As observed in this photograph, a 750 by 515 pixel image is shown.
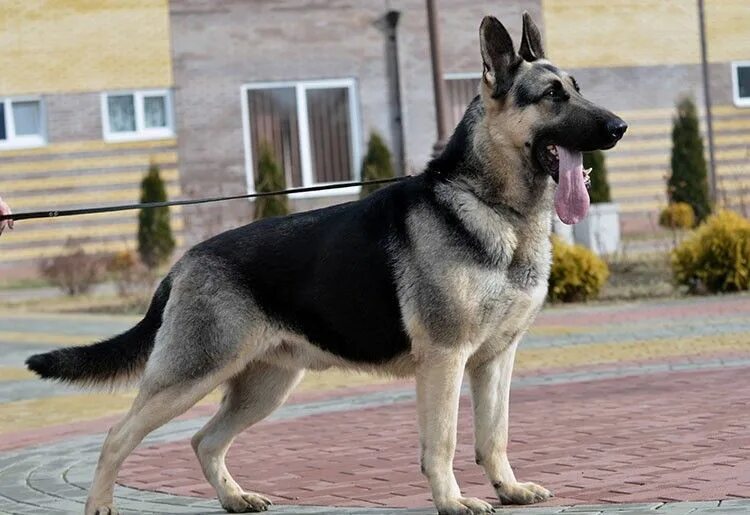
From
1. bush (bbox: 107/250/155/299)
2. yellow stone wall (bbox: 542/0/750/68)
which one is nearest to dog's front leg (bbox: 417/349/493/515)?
bush (bbox: 107/250/155/299)

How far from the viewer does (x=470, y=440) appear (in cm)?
853

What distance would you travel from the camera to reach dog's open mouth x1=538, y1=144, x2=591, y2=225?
6.19 metres

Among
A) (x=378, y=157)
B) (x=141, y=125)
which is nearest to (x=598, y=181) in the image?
(x=378, y=157)

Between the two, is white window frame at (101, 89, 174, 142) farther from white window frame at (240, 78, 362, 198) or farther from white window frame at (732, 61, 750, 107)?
white window frame at (732, 61, 750, 107)

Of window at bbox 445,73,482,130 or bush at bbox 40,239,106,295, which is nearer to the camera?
bush at bbox 40,239,106,295

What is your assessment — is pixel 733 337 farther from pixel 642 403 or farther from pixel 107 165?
pixel 107 165

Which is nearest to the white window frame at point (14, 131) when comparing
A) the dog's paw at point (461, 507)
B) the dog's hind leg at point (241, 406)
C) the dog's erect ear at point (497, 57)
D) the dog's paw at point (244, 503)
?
the dog's hind leg at point (241, 406)

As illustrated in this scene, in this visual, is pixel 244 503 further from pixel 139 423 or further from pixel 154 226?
pixel 154 226

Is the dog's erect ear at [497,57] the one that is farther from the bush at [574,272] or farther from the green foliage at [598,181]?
the green foliage at [598,181]

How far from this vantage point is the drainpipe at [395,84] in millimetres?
30297

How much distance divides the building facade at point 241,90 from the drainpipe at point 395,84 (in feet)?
0.10

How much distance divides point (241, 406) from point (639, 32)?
26422mm

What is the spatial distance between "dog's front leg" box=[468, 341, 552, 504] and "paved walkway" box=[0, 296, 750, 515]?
0.62 ft

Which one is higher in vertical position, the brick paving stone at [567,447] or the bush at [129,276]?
the bush at [129,276]
